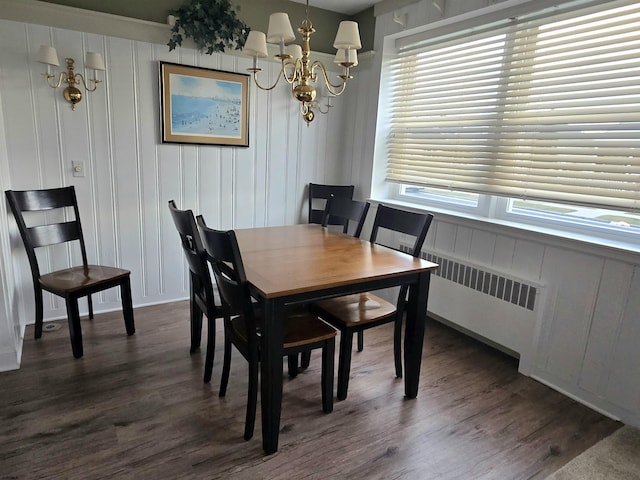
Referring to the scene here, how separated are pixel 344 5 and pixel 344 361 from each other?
9.93 ft

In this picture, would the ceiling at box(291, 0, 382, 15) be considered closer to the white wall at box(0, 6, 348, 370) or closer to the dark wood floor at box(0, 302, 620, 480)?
the white wall at box(0, 6, 348, 370)

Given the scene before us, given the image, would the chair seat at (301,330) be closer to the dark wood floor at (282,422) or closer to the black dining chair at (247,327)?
the black dining chair at (247,327)

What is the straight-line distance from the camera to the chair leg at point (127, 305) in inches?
107

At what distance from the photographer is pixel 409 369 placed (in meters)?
2.20

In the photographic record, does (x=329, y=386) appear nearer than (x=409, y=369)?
Yes

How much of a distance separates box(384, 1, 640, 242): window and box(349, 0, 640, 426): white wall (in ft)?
0.83

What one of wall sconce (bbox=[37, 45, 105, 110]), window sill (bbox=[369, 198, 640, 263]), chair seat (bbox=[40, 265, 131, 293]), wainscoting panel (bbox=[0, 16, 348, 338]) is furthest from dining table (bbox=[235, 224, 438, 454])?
wall sconce (bbox=[37, 45, 105, 110])

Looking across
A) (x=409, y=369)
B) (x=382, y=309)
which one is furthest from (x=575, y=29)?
(x=409, y=369)

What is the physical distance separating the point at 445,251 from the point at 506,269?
52 cm

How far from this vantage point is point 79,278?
8.42 ft

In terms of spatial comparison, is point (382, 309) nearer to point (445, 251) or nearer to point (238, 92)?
point (445, 251)

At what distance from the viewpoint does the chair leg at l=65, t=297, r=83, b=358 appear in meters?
2.38

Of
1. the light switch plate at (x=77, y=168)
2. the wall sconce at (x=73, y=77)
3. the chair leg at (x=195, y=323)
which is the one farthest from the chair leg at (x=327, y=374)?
the wall sconce at (x=73, y=77)

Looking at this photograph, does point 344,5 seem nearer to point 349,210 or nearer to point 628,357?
point 349,210
